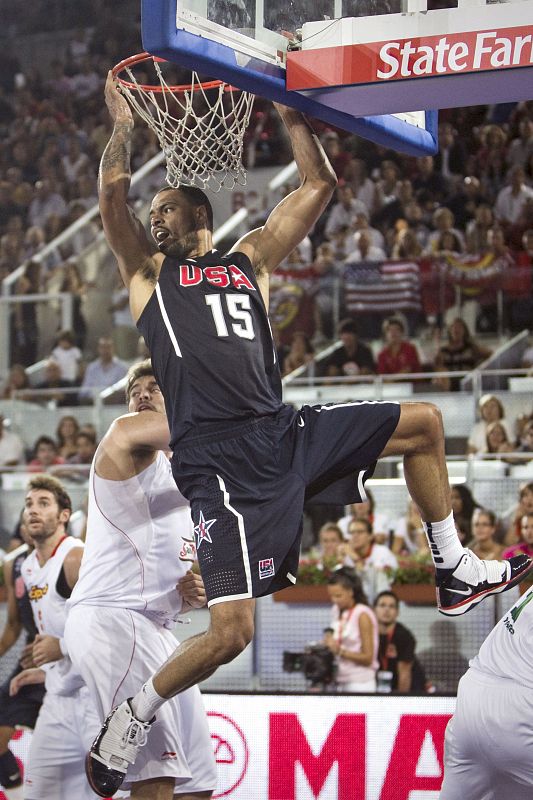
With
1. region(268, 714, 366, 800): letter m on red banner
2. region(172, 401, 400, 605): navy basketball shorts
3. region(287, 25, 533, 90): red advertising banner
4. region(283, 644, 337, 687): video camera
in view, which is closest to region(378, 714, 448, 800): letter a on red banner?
region(268, 714, 366, 800): letter m on red banner

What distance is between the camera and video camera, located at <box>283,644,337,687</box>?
8438 millimetres

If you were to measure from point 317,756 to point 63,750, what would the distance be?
4.25ft

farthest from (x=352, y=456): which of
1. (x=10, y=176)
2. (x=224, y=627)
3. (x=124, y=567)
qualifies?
(x=10, y=176)

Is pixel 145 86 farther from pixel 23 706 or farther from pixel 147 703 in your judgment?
pixel 23 706

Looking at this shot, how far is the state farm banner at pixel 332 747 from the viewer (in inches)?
233

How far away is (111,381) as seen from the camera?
40.4 ft

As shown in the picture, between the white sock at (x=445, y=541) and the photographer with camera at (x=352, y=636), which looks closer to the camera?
the white sock at (x=445, y=541)

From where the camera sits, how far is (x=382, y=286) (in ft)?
36.3

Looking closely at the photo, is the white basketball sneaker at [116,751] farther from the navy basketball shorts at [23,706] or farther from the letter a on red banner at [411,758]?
the navy basketball shorts at [23,706]

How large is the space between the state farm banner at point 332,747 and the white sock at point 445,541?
4.98ft

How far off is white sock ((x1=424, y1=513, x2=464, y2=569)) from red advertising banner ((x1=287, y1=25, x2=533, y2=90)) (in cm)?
176

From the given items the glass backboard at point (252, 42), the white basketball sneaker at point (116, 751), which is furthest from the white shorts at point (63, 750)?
the glass backboard at point (252, 42)

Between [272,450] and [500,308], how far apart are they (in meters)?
6.67

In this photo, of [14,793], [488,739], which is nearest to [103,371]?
[14,793]
